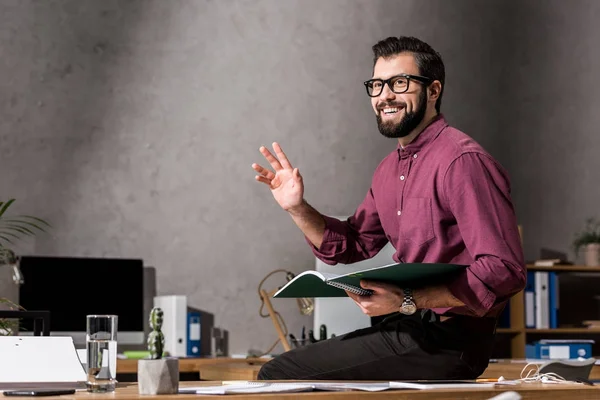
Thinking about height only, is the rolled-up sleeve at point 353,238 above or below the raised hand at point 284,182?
below

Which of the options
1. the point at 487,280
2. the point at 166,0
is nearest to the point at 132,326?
the point at 166,0

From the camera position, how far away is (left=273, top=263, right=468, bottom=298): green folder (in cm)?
182

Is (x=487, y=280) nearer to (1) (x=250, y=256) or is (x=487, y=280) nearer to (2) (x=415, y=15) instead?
(1) (x=250, y=256)

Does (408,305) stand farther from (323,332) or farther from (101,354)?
(323,332)

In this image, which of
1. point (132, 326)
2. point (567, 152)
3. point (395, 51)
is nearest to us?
point (395, 51)

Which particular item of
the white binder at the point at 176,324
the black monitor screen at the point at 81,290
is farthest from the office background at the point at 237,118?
the white binder at the point at 176,324

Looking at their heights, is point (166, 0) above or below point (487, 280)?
above

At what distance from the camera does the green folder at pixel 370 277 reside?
1823 millimetres

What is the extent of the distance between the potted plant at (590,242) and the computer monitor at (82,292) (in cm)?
245

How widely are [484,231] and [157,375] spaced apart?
0.83 m

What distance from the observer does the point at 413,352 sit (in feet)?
6.86

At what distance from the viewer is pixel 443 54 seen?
5633mm

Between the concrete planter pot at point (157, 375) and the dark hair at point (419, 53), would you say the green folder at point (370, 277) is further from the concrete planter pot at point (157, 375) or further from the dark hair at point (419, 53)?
the dark hair at point (419, 53)

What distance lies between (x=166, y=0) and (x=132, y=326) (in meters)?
1.73
